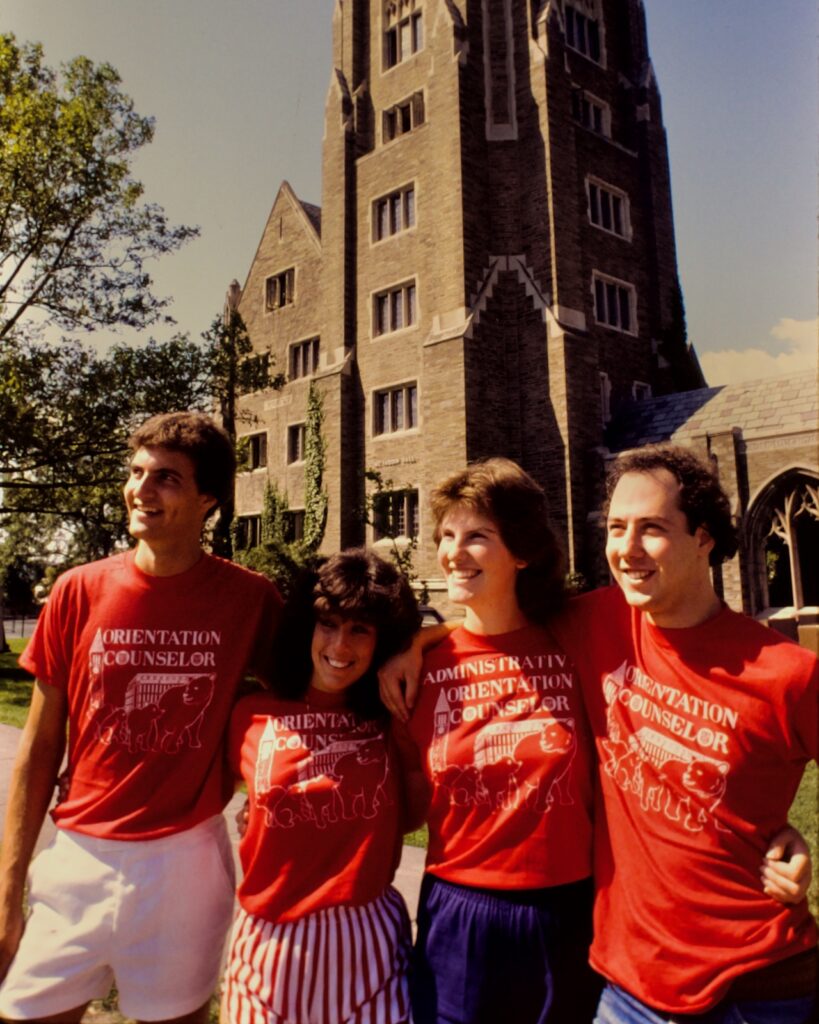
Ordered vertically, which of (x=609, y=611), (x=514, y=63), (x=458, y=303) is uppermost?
(x=514, y=63)

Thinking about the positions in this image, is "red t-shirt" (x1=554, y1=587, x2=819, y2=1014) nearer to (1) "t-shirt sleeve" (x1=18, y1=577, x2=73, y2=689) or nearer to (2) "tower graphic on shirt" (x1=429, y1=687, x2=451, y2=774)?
(2) "tower graphic on shirt" (x1=429, y1=687, x2=451, y2=774)

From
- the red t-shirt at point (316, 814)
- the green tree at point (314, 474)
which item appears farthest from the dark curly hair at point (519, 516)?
the green tree at point (314, 474)

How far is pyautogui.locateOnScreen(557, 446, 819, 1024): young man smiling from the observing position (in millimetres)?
1751

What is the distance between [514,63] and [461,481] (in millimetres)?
23681

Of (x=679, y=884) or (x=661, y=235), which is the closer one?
(x=679, y=884)

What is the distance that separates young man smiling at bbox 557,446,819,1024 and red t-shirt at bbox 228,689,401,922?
2.28 feet

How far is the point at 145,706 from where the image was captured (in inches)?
95.9

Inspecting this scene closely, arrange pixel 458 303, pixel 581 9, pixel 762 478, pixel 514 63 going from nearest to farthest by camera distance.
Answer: pixel 762 478
pixel 458 303
pixel 514 63
pixel 581 9

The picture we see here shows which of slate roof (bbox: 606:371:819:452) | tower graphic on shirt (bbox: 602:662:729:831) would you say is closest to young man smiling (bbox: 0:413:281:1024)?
tower graphic on shirt (bbox: 602:662:729:831)

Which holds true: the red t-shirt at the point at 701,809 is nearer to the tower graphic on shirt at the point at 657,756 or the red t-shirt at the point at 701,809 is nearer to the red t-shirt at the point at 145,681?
the tower graphic on shirt at the point at 657,756

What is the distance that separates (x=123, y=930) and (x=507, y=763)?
1319 millimetres

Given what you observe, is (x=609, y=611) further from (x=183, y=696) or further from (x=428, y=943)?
(x=183, y=696)

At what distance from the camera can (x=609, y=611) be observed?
234 centimetres

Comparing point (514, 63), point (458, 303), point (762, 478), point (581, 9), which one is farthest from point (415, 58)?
point (762, 478)
